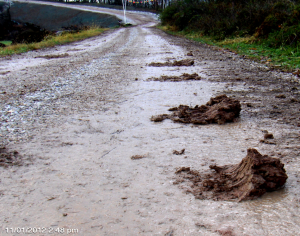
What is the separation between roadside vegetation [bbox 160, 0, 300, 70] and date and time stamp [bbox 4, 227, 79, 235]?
5584 millimetres

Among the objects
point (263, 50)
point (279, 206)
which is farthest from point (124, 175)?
point (263, 50)

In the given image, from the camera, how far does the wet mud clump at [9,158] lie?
7.21ft

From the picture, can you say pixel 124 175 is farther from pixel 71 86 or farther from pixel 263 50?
pixel 263 50

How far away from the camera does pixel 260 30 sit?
32.6 ft

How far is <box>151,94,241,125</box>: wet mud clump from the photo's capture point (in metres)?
3.05

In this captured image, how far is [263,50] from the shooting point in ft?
27.2

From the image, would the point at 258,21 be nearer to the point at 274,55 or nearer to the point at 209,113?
the point at 274,55

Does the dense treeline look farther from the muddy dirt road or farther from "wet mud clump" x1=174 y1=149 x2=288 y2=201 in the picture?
"wet mud clump" x1=174 y1=149 x2=288 y2=201

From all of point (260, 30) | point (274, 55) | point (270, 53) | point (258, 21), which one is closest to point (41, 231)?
point (274, 55)

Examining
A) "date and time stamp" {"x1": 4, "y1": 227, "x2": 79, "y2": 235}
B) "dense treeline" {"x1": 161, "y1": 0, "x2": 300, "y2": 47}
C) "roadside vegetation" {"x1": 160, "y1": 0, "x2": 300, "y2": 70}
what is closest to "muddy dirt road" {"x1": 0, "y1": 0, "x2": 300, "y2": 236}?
"date and time stamp" {"x1": 4, "y1": 227, "x2": 79, "y2": 235}

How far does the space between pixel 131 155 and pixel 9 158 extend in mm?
989

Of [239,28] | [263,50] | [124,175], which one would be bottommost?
[124,175]

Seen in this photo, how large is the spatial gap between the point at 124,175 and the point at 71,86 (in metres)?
3.11

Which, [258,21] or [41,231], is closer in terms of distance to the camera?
[41,231]
